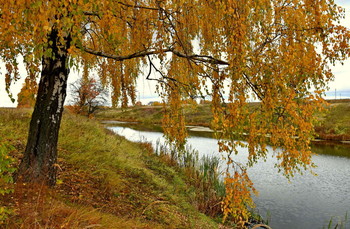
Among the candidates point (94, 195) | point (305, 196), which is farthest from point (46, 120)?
point (305, 196)

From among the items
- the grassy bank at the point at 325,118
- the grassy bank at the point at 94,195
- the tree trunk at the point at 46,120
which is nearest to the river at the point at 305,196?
the grassy bank at the point at 325,118

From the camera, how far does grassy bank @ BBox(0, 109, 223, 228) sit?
10.6 feet

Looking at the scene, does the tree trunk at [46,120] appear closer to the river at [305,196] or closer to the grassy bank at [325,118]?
the grassy bank at [325,118]

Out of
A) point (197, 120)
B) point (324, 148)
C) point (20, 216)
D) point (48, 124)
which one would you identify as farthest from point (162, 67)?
point (197, 120)

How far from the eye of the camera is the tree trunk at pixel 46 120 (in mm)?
4438

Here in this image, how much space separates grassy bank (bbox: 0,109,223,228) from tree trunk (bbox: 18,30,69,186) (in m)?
0.32

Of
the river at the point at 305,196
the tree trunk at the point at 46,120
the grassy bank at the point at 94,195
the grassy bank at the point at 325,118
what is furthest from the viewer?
the grassy bank at the point at 325,118

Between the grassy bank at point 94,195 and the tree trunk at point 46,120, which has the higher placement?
the tree trunk at point 46,120

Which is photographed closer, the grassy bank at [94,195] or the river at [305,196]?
the grassy bank at [94,195]

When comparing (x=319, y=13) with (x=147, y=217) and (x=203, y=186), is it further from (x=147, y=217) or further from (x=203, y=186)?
(x=203, y=186)

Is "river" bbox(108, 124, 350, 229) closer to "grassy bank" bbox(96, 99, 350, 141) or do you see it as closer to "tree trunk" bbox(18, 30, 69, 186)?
"grassy bank" bbox(96, 99, 350, 141)

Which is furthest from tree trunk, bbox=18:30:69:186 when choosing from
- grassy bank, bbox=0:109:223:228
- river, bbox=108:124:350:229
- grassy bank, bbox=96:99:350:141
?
river, bbox=108:124:350:229

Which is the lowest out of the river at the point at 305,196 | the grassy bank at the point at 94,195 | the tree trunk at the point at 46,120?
the river at the point at 305,196

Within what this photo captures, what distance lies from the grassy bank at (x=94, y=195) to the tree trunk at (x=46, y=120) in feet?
1.06
